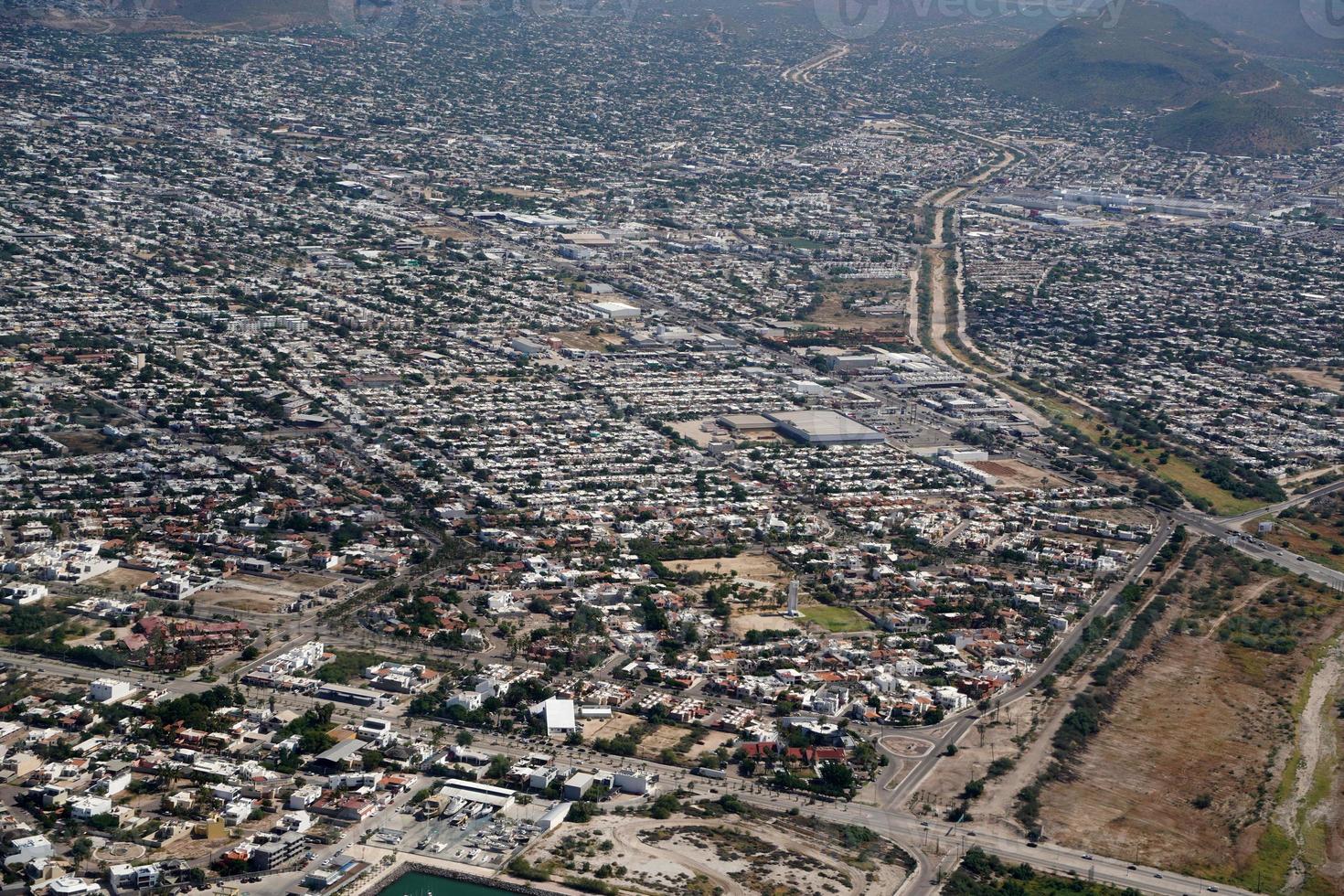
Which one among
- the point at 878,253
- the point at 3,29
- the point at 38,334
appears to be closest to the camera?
the point at 38,334

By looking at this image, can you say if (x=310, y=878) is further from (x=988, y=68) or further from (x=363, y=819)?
(x=988, y=68)

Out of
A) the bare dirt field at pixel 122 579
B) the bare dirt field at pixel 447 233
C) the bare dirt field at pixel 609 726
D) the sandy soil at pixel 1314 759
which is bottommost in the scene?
the sandy soil at pixel 1314 759

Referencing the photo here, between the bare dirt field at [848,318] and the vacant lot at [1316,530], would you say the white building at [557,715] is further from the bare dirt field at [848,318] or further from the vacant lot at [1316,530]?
the bare dirt field at [848,318]

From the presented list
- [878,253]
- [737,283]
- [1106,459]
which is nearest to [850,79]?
[878,253]

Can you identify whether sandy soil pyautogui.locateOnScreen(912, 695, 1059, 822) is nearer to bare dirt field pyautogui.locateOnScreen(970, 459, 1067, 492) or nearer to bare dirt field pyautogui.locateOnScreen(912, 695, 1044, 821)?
bare dirt field pyautogui.locateOnScreen(912, 695, 1044, 821)

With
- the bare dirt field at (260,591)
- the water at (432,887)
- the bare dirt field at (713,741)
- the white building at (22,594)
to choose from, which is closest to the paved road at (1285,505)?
the bare dirt field at (713,741)

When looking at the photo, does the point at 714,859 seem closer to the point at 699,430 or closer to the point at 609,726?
the point at 609,726
